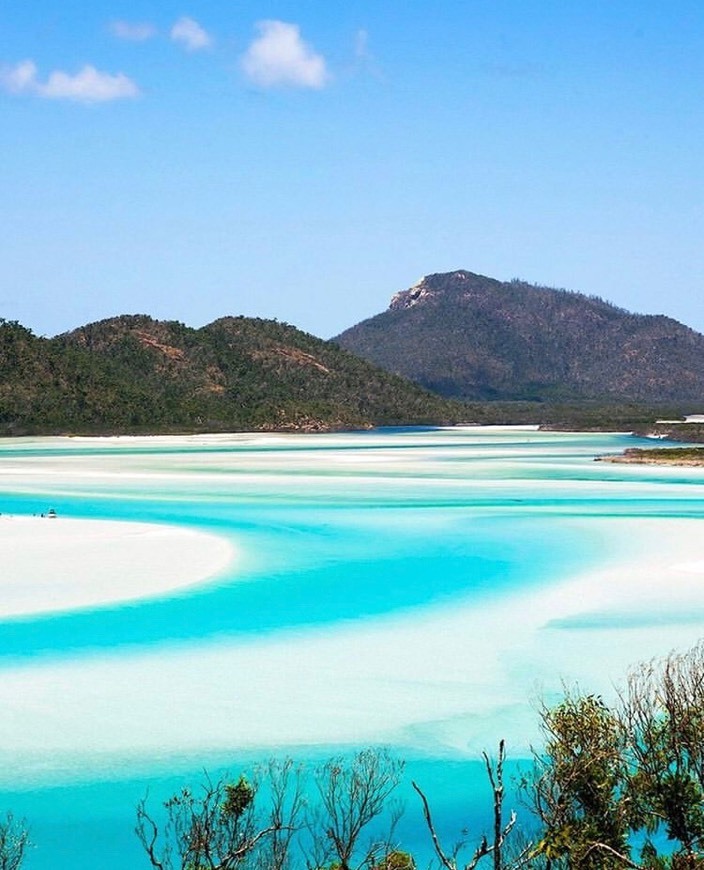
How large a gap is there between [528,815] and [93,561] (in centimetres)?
1696

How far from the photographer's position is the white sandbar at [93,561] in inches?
912

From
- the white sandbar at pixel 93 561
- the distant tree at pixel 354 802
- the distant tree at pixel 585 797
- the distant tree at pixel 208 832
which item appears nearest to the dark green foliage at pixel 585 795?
the distant tree at pixel 585 797

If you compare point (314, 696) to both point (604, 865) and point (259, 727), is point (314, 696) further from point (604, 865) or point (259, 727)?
point (604, 865)

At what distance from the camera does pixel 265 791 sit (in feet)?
44.2

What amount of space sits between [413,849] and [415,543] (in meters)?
20.2

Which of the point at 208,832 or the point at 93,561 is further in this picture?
the point at 93,561

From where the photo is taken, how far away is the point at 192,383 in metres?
134

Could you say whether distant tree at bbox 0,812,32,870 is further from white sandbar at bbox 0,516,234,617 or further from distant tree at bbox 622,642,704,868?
white sandbar at bbox 0,516,234,617

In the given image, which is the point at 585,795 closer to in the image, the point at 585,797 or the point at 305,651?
the point at 585,797

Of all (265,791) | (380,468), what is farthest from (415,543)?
(380,468)

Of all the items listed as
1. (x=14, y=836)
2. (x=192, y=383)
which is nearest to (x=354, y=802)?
(x=14, y=836)

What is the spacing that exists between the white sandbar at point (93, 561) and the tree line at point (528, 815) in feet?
33.4

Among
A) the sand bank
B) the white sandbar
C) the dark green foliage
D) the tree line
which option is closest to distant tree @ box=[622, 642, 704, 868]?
the tree line

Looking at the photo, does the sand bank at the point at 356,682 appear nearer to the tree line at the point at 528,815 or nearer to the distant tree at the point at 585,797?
the tree line at the point at 528,815
